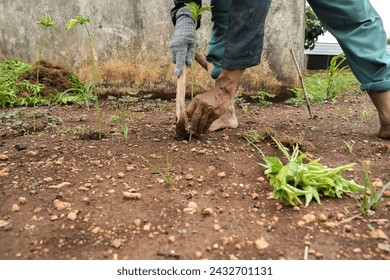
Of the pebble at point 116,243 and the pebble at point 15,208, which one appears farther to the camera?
the pebble at point 15,208

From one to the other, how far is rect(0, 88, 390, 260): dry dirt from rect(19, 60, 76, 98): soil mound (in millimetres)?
1209

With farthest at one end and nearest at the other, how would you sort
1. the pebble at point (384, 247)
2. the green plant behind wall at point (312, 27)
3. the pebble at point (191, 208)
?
the green plant behind wall at point (312, 27)
the pebble at point (191, 208)
the pebble at point (384, 247)

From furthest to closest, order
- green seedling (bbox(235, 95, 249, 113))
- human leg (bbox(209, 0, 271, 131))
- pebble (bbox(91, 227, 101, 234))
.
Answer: green seedling (bbox(235, 95, 249, 113))
human leg (bbox(209, 0, 271, 131))
pebble (bbox(91, 227, 101, 234))

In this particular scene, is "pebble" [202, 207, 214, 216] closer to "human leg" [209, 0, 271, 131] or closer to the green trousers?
"human leg" [209, 0, 271, 131]

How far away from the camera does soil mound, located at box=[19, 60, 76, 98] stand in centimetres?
317

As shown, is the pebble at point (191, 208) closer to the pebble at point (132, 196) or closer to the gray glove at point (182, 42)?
the pebble at point (132, 196)

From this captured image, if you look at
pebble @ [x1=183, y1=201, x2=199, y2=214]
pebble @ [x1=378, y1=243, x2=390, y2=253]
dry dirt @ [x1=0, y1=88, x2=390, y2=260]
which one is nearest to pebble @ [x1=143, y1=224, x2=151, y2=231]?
dry dirt @ [x1=0, y1=88, x2=390, y2=260]

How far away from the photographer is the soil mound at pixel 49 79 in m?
3.17

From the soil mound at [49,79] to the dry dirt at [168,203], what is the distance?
121 cm

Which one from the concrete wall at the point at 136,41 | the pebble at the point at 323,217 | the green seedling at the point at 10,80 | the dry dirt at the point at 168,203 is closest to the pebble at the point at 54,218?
the dry dirt at the point at 168,203

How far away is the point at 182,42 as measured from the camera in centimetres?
178

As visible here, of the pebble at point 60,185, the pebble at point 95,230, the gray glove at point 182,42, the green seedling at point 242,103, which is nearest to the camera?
the pebble at point 95,230

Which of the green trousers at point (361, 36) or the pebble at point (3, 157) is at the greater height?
the green trousers at point (361, 36)

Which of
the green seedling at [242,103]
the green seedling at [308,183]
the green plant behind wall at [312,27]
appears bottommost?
the green seedling at [242,103]
